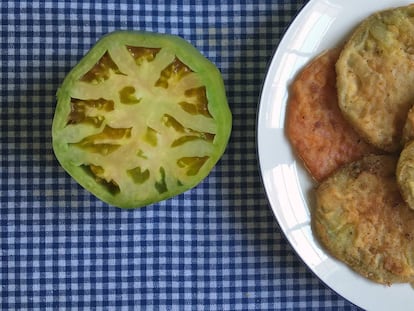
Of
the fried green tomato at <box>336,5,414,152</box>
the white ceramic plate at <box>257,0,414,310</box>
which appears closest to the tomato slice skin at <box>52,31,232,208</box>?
the white ceramic plate at <box>257,0,414,310</box>

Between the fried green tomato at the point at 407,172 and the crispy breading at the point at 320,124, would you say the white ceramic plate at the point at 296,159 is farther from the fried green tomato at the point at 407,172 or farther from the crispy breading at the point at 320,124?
the fried green tomato at the point at 407,172

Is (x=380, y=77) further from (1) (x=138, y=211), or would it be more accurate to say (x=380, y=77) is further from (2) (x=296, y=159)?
(1) (x=138, y=211)

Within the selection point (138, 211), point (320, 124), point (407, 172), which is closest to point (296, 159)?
point (320, 124)

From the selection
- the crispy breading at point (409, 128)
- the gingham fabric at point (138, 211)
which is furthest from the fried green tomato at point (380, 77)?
the gingham fabric at point (138, 211)

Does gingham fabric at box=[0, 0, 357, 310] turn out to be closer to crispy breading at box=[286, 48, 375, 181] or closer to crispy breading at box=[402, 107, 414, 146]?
crispy breading at box=[286, 48, 375, 181]

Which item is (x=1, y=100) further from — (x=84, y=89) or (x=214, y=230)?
(x=214, y=230)

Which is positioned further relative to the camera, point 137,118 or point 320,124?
point 320,124
